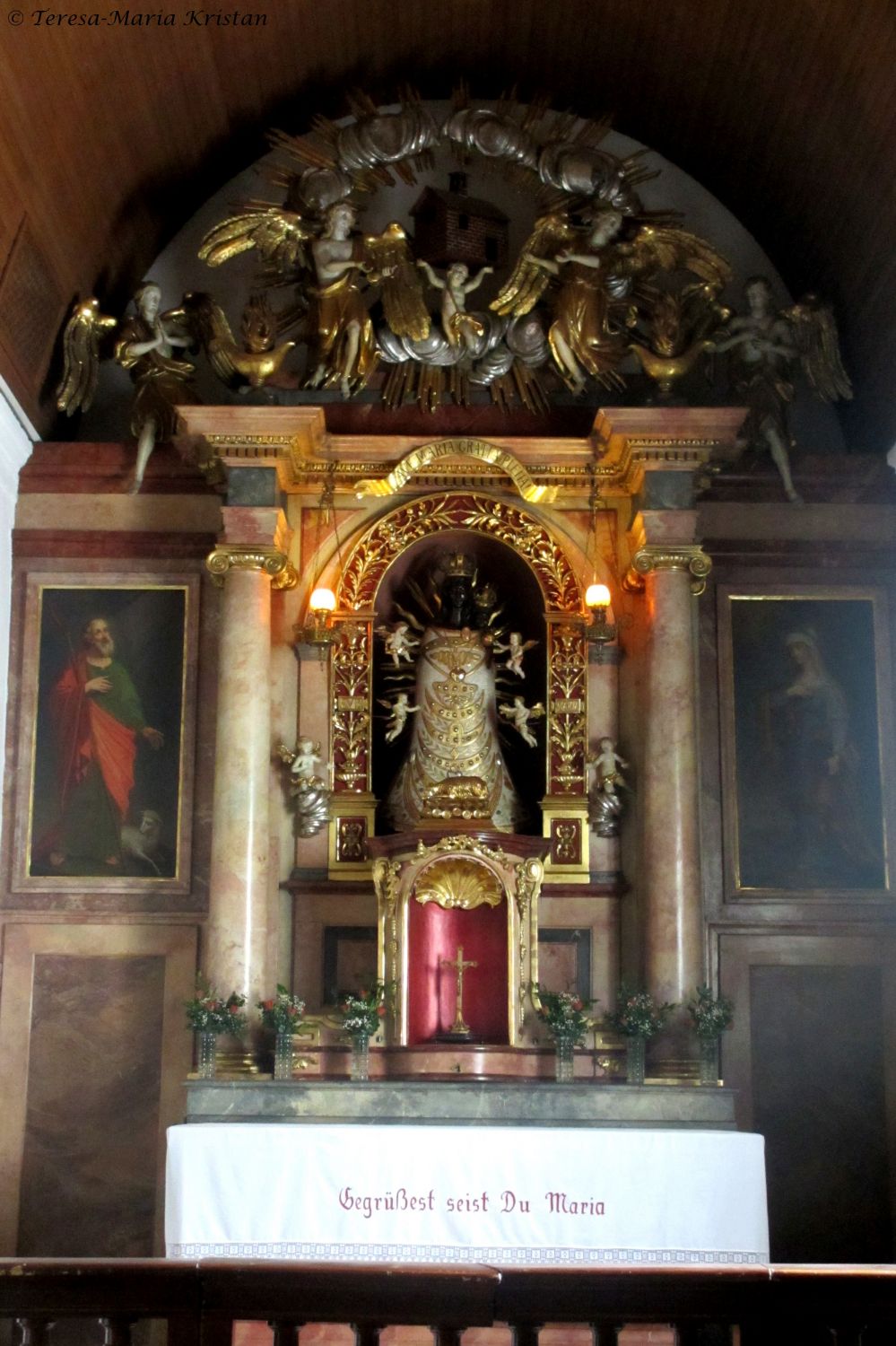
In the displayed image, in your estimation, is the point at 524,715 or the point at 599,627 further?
the point at 524,715

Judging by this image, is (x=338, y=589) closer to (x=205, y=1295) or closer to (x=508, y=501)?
(x=508, y=501)

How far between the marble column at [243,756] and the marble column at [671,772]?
2.53 metres

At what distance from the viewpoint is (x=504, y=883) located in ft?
39.6

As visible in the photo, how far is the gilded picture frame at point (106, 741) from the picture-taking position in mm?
12727

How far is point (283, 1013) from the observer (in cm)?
1130

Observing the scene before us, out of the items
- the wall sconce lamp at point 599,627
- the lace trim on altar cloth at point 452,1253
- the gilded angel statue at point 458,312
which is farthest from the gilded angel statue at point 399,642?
the lace trim on altar cloth at point 452,1253

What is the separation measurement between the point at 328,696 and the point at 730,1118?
408 cm

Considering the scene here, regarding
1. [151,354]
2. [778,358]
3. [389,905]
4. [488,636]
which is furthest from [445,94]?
[389,905]

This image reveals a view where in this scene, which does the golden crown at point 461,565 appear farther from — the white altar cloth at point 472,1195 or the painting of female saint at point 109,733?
the white altar cloth at point 472,1195

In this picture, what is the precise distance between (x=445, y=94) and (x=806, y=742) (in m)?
5.87

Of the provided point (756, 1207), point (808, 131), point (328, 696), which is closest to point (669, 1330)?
point (756, 1207)

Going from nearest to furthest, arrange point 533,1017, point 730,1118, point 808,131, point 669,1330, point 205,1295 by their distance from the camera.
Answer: point 205,1295 → point 669,1330 → point 730,1118 → point 533,1017 → point 808,131

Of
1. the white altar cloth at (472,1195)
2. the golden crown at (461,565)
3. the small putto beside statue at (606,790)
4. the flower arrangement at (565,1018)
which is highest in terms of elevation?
the golden crown at (461,565)

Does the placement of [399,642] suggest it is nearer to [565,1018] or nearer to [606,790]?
[606,790]
